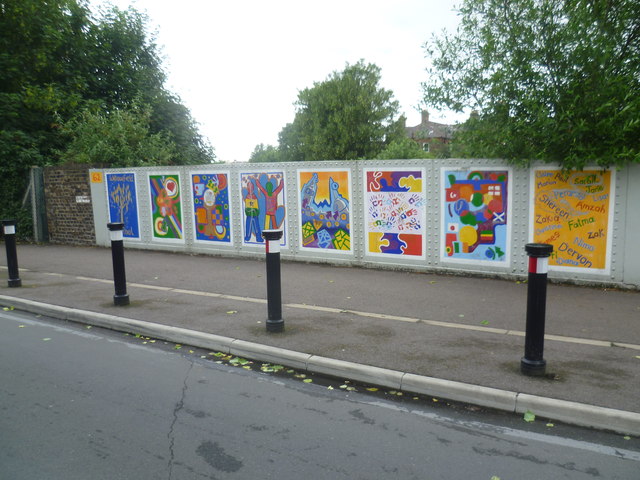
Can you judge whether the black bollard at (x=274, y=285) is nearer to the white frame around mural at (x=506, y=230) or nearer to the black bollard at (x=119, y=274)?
the black bollard at (x=119, y=274)

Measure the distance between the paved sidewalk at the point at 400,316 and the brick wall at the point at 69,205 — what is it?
3.64 m

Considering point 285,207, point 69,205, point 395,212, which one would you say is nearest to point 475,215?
point 395,212

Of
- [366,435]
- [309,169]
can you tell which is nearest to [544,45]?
[309,169]

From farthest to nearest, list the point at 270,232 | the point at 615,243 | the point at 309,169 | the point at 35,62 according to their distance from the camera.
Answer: the point at 35,62
the point at 309,169
the point at 615,243
the point at 270,232

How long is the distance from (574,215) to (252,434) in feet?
21.1

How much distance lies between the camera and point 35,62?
58.1ft

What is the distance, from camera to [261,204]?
1112 centimetres

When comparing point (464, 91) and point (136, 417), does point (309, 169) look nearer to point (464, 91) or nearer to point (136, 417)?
point (464, 91)

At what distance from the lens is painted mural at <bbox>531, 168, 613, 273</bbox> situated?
779cm

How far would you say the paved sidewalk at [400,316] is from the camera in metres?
4.66

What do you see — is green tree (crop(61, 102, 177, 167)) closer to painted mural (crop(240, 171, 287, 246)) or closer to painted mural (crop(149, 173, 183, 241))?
painted mural (crop(149, 173, 183, 241))

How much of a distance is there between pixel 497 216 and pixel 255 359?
5.12 metres

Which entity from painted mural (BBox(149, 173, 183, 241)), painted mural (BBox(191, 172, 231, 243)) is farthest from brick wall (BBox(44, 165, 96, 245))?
painted mural (BBox(191, 172, 231, 243))

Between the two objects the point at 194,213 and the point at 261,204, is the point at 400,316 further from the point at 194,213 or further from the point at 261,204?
the point at 194,213
